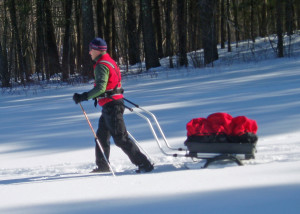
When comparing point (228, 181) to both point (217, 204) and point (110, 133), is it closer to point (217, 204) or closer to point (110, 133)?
point (217, 204)

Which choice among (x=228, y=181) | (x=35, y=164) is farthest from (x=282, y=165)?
(x=35, y=164)

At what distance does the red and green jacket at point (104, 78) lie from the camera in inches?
191

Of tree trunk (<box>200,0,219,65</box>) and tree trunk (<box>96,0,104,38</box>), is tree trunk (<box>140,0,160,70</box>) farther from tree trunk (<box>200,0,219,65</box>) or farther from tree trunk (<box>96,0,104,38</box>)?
tree trunk (<box>96,0,104,38</box>)

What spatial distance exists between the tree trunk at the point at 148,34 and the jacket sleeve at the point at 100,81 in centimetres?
1456

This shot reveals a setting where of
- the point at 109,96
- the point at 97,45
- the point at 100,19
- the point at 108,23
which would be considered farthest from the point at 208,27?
the point at 109,96

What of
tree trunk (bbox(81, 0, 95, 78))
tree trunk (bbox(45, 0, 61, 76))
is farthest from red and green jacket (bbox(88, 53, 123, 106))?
tree trunk (bbox(45, 0, 61, 76))

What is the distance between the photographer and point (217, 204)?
2.78 metres

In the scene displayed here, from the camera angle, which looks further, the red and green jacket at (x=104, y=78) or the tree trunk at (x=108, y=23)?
the tree trunk at (x=108, y=23)

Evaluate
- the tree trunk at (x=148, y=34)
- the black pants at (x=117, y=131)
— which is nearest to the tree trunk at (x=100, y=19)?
the tree trunk at (x=148, y=34)

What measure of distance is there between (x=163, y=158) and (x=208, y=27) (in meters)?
14.6

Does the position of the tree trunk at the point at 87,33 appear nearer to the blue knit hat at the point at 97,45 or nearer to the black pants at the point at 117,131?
the black pants at the point at 117,131

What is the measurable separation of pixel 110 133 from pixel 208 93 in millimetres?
5769

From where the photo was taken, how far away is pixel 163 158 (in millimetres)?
5656

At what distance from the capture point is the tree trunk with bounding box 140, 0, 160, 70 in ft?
62.7
